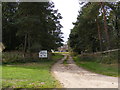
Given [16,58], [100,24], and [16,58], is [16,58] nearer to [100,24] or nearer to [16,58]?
[16,58]

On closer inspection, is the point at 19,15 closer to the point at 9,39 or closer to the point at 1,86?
the point at 9,39

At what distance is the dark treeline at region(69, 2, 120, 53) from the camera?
57.7 feet

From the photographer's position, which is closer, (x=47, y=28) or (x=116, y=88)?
(x=116, y=88)

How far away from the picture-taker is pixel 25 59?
21281 millimetres

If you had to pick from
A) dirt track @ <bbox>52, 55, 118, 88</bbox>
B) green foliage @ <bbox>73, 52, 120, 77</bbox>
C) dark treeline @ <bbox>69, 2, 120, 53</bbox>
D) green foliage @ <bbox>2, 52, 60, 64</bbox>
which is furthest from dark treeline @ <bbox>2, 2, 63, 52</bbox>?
dirt track @ <bbox>52, 55, 118, 88</bbox>

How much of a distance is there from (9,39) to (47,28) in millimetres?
9539

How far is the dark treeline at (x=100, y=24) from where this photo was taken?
692 inches

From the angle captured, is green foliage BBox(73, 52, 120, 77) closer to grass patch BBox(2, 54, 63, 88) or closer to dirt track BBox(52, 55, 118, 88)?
dirt track BBox(52, 55, 118, 88)

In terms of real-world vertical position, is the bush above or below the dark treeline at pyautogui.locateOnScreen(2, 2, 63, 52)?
below

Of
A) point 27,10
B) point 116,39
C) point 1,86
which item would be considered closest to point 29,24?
point 27,10

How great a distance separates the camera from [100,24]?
2408 centimetres

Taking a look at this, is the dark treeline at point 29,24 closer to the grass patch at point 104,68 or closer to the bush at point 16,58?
the bush at point 16,58

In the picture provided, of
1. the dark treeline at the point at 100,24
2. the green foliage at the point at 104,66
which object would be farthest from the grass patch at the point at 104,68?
the dark treeline at the point at 100,24

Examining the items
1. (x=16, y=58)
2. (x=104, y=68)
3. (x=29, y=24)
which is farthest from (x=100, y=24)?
(x=16, y=58)
